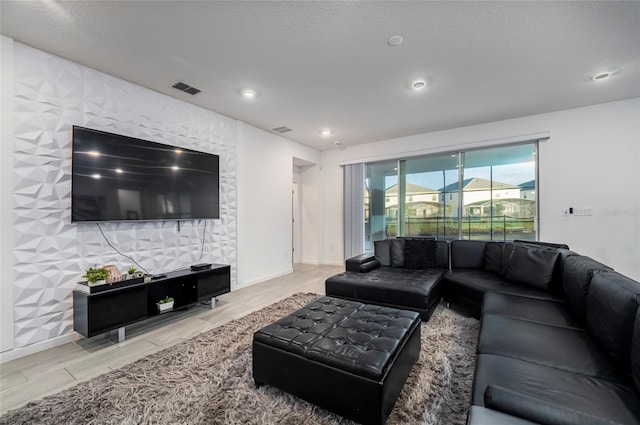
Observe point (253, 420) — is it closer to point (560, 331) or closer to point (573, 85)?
point (560, 331)

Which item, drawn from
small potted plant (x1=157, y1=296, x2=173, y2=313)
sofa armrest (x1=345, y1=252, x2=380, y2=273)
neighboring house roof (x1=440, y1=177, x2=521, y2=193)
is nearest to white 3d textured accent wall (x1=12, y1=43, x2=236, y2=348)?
small potted plant (x1=157, y1=296, x2=173, y2=313)

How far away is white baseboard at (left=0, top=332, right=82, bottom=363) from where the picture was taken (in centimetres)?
226

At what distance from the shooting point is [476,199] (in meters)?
4.77

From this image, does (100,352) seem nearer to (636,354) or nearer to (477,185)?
(636,354)

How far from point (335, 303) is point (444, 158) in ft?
13.2

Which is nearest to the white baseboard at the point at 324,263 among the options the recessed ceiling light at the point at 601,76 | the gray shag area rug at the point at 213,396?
the gray shag area rug at the point at 213,396

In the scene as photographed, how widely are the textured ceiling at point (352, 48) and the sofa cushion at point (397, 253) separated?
207 cm

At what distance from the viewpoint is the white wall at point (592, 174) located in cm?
362

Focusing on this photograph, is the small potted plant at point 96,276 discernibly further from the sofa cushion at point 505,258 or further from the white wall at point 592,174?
the white wall at point 592,174

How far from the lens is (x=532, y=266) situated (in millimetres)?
2789

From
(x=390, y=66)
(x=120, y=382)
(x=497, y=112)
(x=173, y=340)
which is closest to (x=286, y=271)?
(x=173, y=340)

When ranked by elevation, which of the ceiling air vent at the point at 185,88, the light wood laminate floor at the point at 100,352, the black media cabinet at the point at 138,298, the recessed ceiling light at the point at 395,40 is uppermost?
the ceiling air vent at the point at 185,88

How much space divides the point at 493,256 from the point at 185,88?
179 inches

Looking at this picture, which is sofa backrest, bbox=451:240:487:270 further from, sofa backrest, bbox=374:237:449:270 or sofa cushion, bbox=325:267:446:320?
sofa cushion, bbox=325:267:446:320
